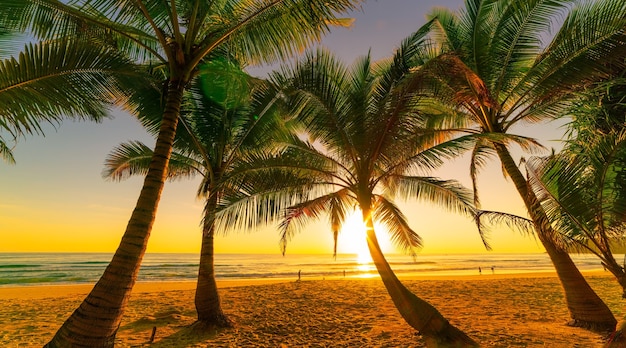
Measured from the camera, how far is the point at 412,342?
599 centimetres

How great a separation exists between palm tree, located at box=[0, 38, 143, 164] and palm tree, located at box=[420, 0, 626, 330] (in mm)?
5114

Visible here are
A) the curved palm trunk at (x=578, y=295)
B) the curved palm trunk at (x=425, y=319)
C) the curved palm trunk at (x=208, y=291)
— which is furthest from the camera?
the curved palm trunk at (x=208, y=291)

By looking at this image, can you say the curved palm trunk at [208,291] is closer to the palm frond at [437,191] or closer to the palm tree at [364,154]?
the palm tree at [364,154]

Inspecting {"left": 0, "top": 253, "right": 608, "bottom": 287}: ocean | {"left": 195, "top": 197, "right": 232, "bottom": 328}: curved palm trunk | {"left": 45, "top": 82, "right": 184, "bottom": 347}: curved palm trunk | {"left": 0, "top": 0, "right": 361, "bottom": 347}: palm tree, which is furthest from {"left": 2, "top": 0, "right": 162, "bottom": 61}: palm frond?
{"left": 0, "top": 253, "right": 608, "bottom": 287}: ocean

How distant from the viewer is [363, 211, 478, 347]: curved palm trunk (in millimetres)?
5449

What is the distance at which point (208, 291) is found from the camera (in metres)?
7.30

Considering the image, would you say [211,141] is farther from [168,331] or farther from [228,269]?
[228,269]

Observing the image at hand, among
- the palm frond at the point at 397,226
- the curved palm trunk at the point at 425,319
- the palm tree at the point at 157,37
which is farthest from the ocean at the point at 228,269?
the palm tree at the point at 157,37

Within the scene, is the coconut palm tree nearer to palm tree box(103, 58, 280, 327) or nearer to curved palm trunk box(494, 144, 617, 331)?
curved palm trunk box(494, 144, 617, 331)

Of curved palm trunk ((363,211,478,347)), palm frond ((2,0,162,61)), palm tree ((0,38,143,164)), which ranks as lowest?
curved palm trunk ((363,211,478,347))

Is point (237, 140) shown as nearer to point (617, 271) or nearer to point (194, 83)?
point (194, 83)

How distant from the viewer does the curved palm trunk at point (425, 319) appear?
5449 millimetres

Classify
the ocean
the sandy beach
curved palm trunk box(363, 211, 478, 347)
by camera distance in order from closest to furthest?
curved palm trunk box(363, 211, 478, 347) < the sandy beach < the ocean

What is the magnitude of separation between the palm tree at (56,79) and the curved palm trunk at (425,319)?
572cm
